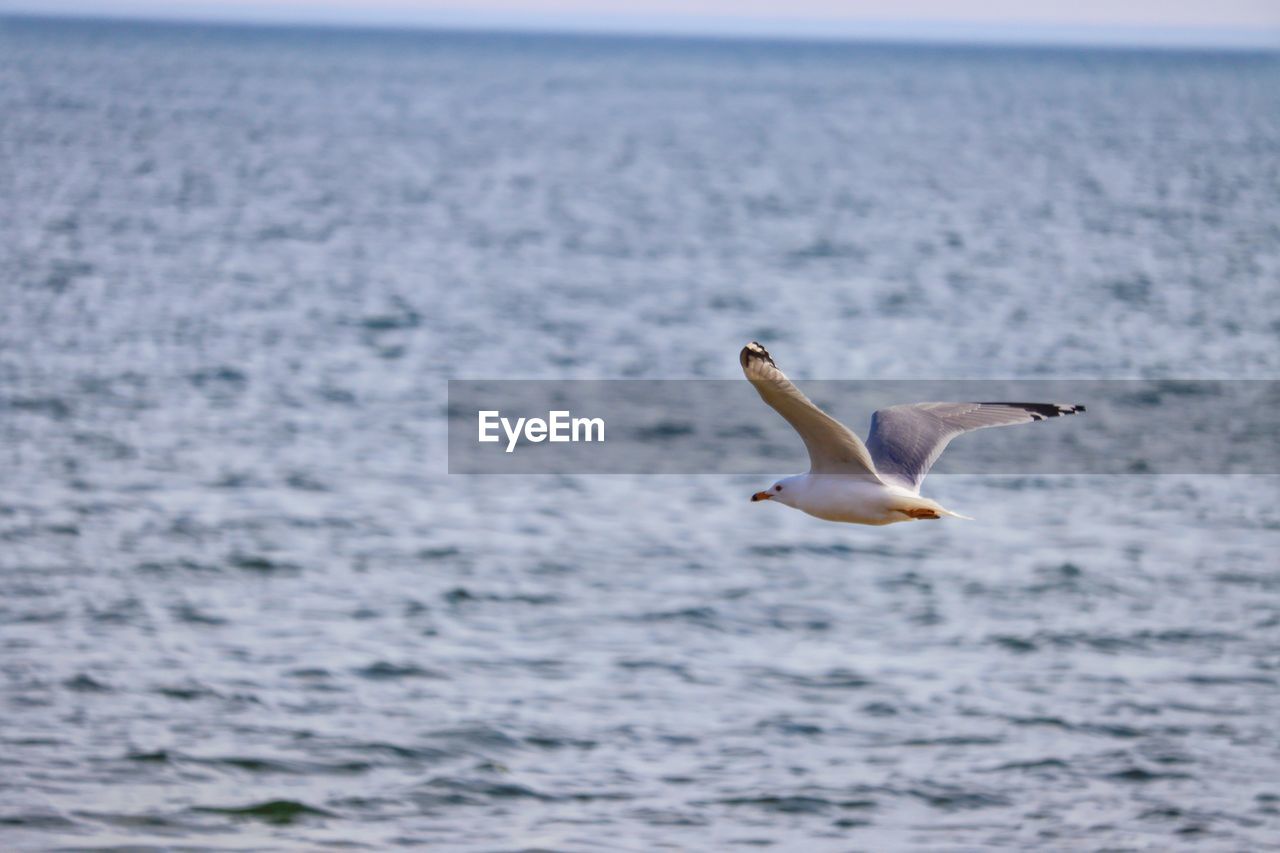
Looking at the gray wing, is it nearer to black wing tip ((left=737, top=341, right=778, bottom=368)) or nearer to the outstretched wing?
the outstretched wing

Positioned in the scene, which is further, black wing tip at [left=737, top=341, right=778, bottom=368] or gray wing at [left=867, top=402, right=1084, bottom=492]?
gray wing at [left=867, top=402, right=1084, bottom=492]

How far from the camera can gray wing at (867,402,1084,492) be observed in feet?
32.3

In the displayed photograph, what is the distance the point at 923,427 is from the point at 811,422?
59.0 inches

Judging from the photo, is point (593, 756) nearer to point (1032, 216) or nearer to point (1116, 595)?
point (1116, 595)

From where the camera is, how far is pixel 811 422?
9078 millimetres

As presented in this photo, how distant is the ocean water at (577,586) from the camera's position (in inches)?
698

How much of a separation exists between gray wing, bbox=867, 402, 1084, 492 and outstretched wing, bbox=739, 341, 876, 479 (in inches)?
11.6

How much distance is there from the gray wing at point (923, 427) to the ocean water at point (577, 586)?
7.33 metres

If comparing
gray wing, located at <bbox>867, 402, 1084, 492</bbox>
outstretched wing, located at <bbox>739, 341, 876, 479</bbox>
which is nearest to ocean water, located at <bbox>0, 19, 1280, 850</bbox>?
gray wing, located at <bbox>867, 402, 1084, 492</bbox>
